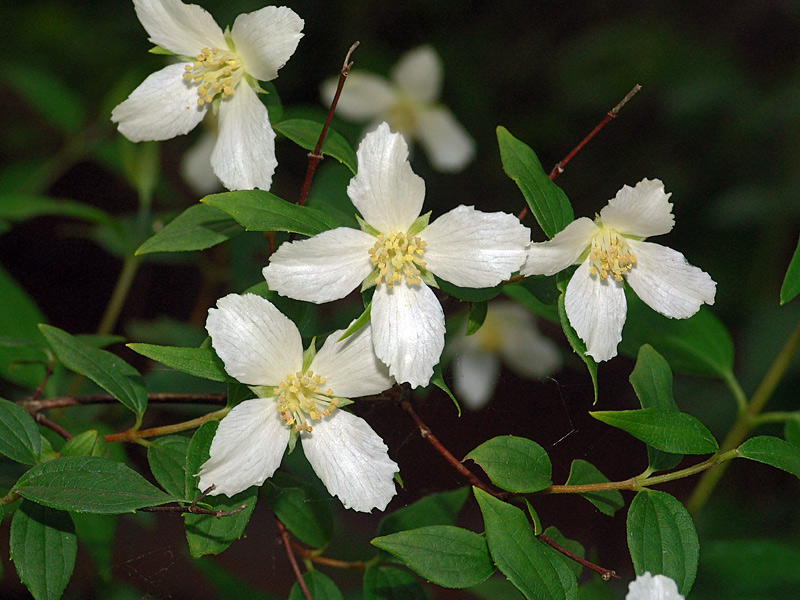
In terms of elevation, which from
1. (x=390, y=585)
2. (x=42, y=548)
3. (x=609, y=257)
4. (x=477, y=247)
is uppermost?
(x=609, y=257)

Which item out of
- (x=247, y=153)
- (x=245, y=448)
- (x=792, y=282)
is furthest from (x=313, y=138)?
(x=792, y=282)

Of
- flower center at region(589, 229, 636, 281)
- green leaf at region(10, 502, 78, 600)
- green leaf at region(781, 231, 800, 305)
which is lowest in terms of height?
green leaf at region(10, 502, 78, 600)

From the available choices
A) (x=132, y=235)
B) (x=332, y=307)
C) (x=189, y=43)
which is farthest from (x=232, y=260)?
(x=189, y=43)

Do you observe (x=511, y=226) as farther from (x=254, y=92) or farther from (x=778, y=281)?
(x=778, y=281)

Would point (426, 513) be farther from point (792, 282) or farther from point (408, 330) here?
point (792, 282)

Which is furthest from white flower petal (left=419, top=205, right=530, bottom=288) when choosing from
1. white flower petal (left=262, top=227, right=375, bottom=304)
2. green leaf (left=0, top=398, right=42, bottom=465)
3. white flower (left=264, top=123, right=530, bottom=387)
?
green leaf (left=0, top=398, right=42, bottom=465)

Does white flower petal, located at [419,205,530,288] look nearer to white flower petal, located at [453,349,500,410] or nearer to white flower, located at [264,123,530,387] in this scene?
white flower, located at [264,123,530,387]
